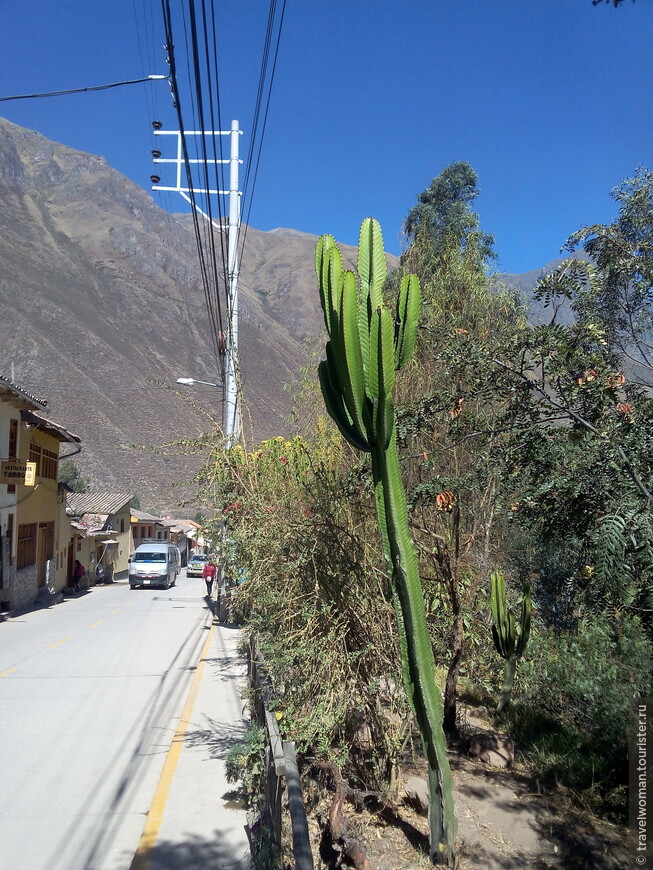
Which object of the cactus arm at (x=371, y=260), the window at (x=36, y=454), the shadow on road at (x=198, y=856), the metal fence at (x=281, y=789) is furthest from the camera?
the window at (x=36, y=454)

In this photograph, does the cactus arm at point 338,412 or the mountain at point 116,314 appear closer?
the cactus arm at point 338,412

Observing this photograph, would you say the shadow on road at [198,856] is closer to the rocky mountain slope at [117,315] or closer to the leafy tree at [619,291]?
the rocky mountain slope at [117,315]

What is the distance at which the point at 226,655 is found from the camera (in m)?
13.7

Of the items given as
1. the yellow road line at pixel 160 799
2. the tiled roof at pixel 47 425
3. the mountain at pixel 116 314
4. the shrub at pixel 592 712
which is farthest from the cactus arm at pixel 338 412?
the tiled roof at pixel 47 425

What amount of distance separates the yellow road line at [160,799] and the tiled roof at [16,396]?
13.8 m

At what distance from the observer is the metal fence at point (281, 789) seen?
3.34 meters

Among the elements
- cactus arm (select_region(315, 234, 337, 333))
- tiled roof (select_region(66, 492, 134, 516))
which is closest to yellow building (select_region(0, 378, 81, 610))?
tiled roof (select_region(66, 492, 134, 516))

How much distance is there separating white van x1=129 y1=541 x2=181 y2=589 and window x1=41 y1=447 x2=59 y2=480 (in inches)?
243

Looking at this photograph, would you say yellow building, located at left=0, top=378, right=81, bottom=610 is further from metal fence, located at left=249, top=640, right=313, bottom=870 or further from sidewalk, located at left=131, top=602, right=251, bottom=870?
metal fence, located at left=249, top=640, right=313, bottom=870

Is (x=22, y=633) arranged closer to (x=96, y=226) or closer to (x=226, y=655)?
(x=226, y=655)

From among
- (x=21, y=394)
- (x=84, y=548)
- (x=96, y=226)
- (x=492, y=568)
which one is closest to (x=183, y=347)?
(x=96, y=226)

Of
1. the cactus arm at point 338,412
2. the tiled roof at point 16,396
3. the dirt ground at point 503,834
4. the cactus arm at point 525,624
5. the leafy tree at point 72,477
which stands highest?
the leafy tree at point 72,477

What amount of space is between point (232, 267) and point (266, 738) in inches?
431

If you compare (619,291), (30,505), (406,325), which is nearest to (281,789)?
(406,325)
